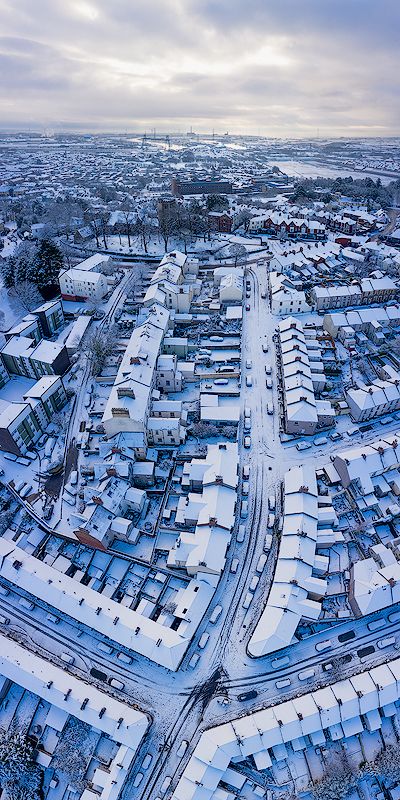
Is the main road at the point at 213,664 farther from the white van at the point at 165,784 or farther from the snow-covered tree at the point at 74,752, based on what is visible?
the snow-covered tree at the point at 74,752

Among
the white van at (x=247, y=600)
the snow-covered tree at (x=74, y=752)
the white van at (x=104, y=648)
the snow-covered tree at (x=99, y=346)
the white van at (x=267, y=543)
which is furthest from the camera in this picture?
the snow-covered tree at (x=99, y=346)

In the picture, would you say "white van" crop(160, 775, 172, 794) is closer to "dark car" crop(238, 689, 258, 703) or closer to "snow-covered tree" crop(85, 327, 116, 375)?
"dark car" crop(238, 689, 258, 703)

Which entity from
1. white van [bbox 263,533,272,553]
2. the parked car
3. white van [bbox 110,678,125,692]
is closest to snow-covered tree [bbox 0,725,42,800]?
white van [bbox 110,678,125,692]

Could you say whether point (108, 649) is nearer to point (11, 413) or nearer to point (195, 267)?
point (11, 413)

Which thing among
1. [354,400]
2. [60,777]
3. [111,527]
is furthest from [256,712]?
[354,400]

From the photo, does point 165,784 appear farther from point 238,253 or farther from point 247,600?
point 238,253

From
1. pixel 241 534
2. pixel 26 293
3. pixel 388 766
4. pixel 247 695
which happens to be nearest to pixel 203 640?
pixel 247 695

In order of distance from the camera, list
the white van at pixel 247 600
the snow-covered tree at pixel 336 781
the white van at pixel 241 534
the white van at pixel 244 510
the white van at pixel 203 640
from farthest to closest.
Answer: the white van at pixel 244 510 → the white van at pixel 241 534 → the white van at pixel 247 600 → the white van at pixel 203 640 → the snow-covered tree at pixel 336 781

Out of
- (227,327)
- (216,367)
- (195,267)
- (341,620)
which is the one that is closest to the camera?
(341,620)

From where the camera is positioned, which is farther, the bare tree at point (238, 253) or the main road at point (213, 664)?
the bare tree at point (238, 253)

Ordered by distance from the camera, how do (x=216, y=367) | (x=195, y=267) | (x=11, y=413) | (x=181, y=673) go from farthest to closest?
(x=195, y=267)
(x=216, y=367)
(x=11, y=413)
(x=181, y=673)

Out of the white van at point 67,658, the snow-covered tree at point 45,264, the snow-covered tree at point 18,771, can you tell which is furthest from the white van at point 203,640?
the snow-covered tree at point 45,264
